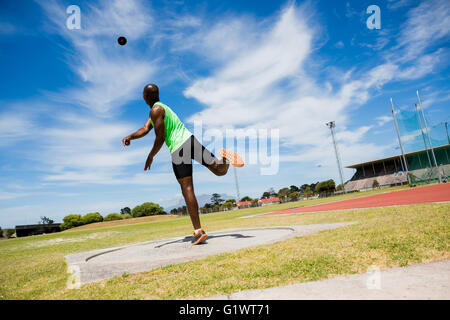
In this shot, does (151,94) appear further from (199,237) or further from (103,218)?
(103,218)

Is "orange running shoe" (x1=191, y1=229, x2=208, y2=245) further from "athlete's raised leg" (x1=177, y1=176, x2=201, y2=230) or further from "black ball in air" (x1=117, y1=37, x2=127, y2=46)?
"black ball in air" (x1=117, y1=37, x2=127, y2=46)

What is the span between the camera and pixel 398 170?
66.8 m

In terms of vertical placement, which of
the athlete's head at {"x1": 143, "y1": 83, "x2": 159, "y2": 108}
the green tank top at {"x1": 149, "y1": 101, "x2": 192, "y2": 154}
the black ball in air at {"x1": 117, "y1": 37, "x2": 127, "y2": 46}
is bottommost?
the green tank top at {"x1": 149, "y1": 101, "x2": 192, "y2": 154}

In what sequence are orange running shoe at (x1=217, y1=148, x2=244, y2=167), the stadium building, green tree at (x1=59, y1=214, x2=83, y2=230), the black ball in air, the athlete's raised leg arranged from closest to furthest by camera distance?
orange running shoe at (x1=217, y1=148, x2=244, y2=167), the athlete's raised leg, the black ball in air, the stadium building, green tree at (x1=59, y1=214, x2=83, y2=230)

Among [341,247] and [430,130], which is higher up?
[430,130]

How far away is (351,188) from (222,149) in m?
78.7

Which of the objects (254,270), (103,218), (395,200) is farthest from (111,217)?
(254,270)

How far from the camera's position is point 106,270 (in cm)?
302

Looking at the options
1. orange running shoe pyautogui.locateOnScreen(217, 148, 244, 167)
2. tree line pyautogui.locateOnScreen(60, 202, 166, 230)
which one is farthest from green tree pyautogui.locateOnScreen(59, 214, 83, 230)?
orange running shoe pyautogui.locateOnScreen(217, 148, 244, 167)

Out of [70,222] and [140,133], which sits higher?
[140,133]

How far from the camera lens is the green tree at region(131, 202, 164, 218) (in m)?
52.5

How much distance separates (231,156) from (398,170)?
77.2 meters
